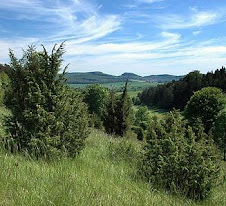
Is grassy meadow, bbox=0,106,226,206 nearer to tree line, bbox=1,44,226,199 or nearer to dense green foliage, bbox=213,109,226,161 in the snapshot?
tree line, bbox=1,44,226,199

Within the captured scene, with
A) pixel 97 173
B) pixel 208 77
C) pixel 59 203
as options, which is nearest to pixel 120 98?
pixel 97 173

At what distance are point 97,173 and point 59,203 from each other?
2.29 meters

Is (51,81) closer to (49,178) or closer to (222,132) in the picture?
(49,178)

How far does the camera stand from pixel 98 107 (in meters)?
74.7

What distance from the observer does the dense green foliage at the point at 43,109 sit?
24.8 feet

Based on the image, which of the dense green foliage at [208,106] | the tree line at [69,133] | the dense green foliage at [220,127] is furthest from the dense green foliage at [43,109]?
the dense green foliage at [208,106]

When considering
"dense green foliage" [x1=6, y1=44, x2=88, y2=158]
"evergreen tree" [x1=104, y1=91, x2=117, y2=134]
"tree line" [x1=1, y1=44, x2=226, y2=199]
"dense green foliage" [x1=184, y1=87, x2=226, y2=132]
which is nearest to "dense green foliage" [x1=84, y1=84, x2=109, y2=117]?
"dense green foliage" [x1=184, y1=87, x2=226, y2=132]

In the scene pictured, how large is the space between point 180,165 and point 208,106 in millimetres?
38194

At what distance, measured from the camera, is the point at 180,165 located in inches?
262

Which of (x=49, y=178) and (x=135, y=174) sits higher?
(x=49, y=178)

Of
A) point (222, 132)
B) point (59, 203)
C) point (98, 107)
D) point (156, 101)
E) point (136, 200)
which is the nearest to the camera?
point (59, 203)

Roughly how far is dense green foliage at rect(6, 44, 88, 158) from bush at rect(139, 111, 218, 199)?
2015mm

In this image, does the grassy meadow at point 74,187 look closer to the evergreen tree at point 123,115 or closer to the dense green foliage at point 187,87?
the evergreen tree at point 123,115

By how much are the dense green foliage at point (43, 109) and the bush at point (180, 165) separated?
79.3 inches
